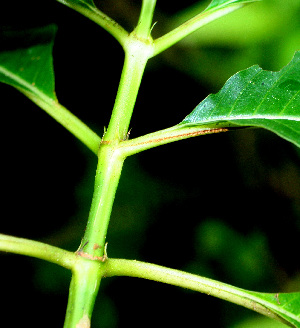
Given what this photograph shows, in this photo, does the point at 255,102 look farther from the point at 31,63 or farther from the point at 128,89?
the point at 31,63

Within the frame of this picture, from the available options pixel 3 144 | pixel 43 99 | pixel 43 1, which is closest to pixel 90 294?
pixel 43 99

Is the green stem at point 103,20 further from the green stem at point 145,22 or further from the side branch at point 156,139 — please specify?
the side branch at point 156,139

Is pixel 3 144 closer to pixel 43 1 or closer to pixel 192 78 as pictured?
pixel 43 1

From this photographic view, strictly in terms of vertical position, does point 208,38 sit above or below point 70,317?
above

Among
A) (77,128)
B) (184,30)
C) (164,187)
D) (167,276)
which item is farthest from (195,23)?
(164,187)

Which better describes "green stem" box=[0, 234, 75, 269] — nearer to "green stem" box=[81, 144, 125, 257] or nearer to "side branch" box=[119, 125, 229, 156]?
"green stem" box=[81, 144, 125, 257]

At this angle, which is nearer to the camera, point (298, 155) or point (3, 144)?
point (3, 144)
